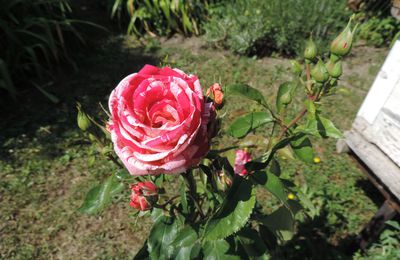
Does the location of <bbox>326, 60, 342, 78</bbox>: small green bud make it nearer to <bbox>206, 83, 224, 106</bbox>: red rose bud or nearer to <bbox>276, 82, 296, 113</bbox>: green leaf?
<bbox>276, 82, 296, 113</bbox>: green leaf

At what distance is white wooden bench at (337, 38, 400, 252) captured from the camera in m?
1.63

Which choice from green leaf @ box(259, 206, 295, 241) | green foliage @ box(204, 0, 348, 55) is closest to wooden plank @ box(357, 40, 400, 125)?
green leaf @ box(259, 206, 295, 241)

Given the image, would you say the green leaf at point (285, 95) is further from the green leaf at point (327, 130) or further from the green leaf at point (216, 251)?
the green leaf at point (216, 251)

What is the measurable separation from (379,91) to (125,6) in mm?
3491

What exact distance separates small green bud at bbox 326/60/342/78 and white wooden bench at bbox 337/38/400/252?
3.49 ft

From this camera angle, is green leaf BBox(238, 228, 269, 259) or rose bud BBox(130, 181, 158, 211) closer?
rose bud BBox(130, 181, 158, 211)

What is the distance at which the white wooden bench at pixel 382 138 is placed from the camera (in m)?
1.63

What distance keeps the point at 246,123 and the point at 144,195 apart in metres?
0.33

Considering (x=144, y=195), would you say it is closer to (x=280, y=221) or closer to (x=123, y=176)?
(x=123, y=176)

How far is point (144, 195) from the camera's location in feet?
2.74

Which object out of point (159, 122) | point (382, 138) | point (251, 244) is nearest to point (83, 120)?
point (159, 122)

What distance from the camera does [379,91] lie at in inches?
68.3

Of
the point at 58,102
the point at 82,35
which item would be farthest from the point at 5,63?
the point at 82,35

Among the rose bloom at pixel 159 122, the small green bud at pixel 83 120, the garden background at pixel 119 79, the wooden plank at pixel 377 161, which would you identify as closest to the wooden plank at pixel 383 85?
the wooden plank at pixel 377 161
